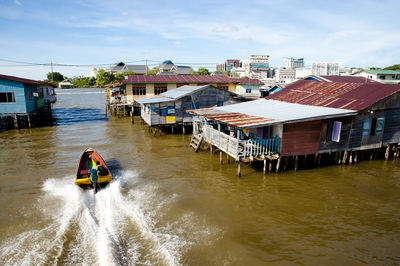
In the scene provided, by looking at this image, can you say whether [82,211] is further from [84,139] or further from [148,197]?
[84,139]

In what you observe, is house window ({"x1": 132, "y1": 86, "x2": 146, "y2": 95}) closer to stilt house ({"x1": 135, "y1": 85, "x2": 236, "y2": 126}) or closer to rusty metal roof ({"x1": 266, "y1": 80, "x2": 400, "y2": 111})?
stilt house ({"x1": 135, "y1": 85, "x2": 236, "y2": 126})

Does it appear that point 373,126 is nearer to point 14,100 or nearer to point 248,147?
point 248,147

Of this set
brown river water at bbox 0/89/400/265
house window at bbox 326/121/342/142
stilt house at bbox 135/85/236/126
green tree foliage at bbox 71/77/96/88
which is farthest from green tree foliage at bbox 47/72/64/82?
house window at bbox 326/121/342/142

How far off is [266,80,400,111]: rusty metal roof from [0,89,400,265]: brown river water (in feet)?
14.6

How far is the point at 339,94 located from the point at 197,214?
14852 millimetres

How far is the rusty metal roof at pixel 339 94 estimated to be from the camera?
17.0m

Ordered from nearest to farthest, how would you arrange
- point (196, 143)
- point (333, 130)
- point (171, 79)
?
point (333, 130), point (196, 143), point (171, 79)

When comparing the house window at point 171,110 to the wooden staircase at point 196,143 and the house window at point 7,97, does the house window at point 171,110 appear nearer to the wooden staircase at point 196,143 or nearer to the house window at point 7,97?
the wooden staircase at point 196,143

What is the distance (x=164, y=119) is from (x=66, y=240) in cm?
1867

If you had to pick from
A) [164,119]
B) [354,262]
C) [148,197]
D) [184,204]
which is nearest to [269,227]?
[354,262]

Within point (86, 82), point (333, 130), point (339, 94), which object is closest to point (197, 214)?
point (333, 130)

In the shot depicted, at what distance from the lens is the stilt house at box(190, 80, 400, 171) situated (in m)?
15.2

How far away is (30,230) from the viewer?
1036 centimetres

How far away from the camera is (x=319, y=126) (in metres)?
15.9
